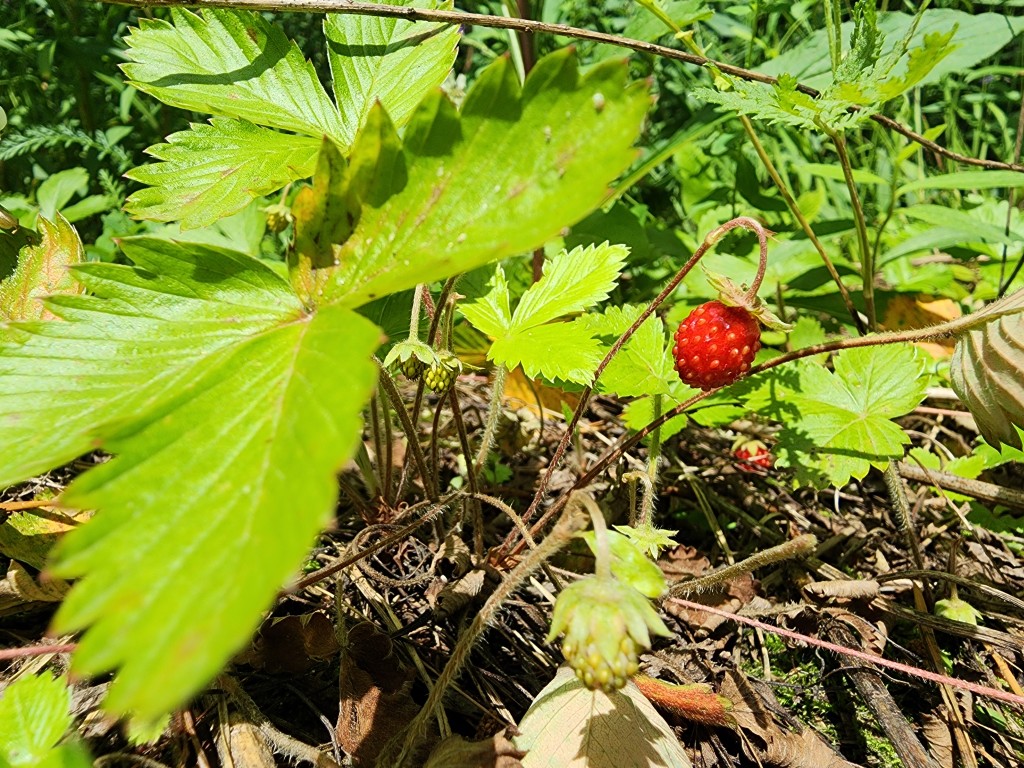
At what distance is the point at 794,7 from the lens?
114 inches

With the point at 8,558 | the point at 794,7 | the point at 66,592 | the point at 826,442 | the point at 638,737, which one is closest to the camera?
the point at 638,737

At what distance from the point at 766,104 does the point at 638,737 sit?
1.13 m

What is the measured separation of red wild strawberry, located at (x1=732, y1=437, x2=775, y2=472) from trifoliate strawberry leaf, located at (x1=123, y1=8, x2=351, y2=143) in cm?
118

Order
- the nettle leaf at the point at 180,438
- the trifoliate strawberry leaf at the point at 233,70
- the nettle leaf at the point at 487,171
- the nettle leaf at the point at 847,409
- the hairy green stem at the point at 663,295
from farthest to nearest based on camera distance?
the nettle leaf at the point at 847,409, the trifoliate strawberry leaf at the point at 233,70, the hairy green stem at the point at 663,295, the nettle leaf at the point at 487,171, the nettle leaf at the point at 180,438

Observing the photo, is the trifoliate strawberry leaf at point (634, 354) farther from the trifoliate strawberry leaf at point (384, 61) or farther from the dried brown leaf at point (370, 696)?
the dried brown leaf at point (370, 696)

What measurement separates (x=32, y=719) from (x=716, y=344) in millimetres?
1118

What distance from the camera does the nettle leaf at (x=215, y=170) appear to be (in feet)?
4.26

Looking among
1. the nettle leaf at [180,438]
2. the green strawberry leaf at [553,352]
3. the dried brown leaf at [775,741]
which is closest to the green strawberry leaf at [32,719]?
the nettle leaf at [180,438]

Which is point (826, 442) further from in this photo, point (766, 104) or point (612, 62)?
point (612, 62)

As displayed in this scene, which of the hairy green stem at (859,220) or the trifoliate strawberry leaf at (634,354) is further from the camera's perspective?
the hairy green stem at (859,220)

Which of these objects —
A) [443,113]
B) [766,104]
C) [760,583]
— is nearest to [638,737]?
[760,583]

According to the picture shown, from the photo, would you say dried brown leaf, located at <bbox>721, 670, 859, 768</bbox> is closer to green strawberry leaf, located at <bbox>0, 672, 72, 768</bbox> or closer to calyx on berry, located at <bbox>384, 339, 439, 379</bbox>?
calyx on berry, located at <bbox>384, 339, 439, 379</bbox>

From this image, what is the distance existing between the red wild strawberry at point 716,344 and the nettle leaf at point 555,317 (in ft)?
0.50

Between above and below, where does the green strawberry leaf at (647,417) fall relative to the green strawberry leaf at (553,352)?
below
